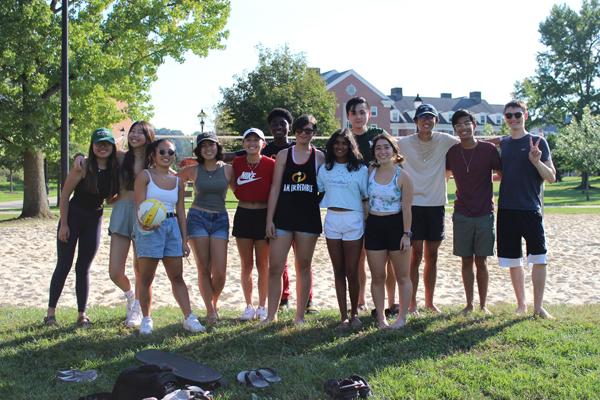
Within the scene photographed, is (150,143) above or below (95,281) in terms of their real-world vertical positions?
above

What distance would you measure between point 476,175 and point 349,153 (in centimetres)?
141

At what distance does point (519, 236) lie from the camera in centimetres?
609

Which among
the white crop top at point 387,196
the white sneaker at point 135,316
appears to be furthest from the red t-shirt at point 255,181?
the white sneaker at point 135,316

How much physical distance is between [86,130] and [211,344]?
16.4m

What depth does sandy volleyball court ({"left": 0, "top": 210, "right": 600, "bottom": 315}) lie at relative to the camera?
27.3ft

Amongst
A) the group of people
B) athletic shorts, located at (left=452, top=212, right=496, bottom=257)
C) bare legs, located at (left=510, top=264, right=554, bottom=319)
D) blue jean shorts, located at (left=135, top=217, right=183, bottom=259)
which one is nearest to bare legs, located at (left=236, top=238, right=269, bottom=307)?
the group of people

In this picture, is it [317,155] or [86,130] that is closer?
[317,155]

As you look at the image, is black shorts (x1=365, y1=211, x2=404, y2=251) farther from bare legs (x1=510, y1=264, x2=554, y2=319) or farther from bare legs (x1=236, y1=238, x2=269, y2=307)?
bare legs (x1=510, y1=264, x2=554, y2=319)

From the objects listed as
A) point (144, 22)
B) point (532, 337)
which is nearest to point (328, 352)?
point (532, 337)

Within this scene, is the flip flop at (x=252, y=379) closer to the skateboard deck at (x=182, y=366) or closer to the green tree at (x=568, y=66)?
the skateboard deck at (x=182, y=366)

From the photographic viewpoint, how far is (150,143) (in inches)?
233

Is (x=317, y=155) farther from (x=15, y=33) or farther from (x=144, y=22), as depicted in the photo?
(x=144, y=22)

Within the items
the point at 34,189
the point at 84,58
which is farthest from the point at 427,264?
the point at 34,189

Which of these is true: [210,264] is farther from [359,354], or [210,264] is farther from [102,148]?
[359,354]
